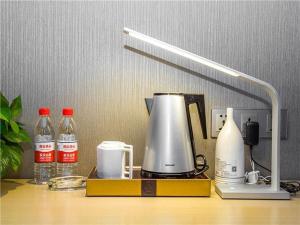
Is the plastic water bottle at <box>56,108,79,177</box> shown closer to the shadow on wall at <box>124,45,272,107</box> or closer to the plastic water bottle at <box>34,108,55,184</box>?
the plastic water bottle at <box>34,108,55,184</box>

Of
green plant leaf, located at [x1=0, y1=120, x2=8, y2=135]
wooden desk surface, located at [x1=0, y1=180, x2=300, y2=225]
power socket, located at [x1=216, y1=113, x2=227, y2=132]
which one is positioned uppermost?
power socket, located at [x1=216, y1=113, x2=227, y2=132]

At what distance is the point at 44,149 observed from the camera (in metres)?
1.00

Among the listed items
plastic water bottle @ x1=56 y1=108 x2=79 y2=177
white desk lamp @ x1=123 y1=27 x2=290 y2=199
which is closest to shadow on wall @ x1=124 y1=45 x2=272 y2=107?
white desk lamp @ x1=123 y1=27 x2=290 y2=199

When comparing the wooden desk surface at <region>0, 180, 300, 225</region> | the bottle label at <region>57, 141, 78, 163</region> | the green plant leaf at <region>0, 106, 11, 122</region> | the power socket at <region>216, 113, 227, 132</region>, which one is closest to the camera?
the wooden desk surface at <region>0, 180, 300, 225</region>

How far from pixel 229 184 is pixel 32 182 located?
60cm

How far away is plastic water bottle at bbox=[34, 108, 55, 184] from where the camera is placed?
100 cm

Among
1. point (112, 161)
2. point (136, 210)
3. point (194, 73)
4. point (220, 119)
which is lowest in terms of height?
point (136, 210)

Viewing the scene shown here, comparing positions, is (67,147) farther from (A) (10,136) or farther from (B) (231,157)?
(B) (231,157)

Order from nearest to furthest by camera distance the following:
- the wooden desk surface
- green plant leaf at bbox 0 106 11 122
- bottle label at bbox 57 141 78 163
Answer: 1. the wooden desk surface
2. green plant leaf at bbox 0 106 11 122
3. bottle label at bbox 57 141 78 163

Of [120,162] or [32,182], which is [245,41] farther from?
[32,182]

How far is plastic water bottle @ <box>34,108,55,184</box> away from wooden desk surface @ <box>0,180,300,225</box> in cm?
11

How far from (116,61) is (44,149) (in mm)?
357

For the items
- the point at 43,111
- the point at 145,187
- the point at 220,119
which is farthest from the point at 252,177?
the point at 43,111

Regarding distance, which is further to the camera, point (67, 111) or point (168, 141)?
point (67, 111)
